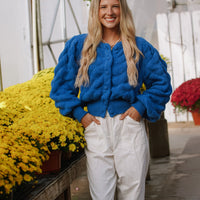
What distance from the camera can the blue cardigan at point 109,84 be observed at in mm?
2023

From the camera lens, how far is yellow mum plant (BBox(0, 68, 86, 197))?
1768 mm

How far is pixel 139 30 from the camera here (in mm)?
7523

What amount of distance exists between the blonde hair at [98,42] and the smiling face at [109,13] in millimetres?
23

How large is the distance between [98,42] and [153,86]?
16.2 inches

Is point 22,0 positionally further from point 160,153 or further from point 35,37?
point 160,153

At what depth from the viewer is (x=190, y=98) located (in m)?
5.05

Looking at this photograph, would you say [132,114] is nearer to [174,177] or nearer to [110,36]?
[110,36]

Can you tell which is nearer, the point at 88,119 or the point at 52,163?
the point at 88,119

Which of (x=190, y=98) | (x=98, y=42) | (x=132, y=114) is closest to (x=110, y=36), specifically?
(x=98, y=42)

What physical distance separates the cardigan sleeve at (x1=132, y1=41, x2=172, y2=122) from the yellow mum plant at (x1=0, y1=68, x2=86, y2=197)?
1.83 feet

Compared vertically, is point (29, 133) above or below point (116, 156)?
above

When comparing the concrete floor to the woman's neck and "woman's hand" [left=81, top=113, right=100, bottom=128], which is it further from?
the woman's neck

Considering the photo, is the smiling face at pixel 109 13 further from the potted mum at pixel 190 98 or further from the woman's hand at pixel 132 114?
the potted mum at pixel 190 98

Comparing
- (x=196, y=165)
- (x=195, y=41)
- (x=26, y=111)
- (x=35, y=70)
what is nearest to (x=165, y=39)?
(x=195, y=41)
